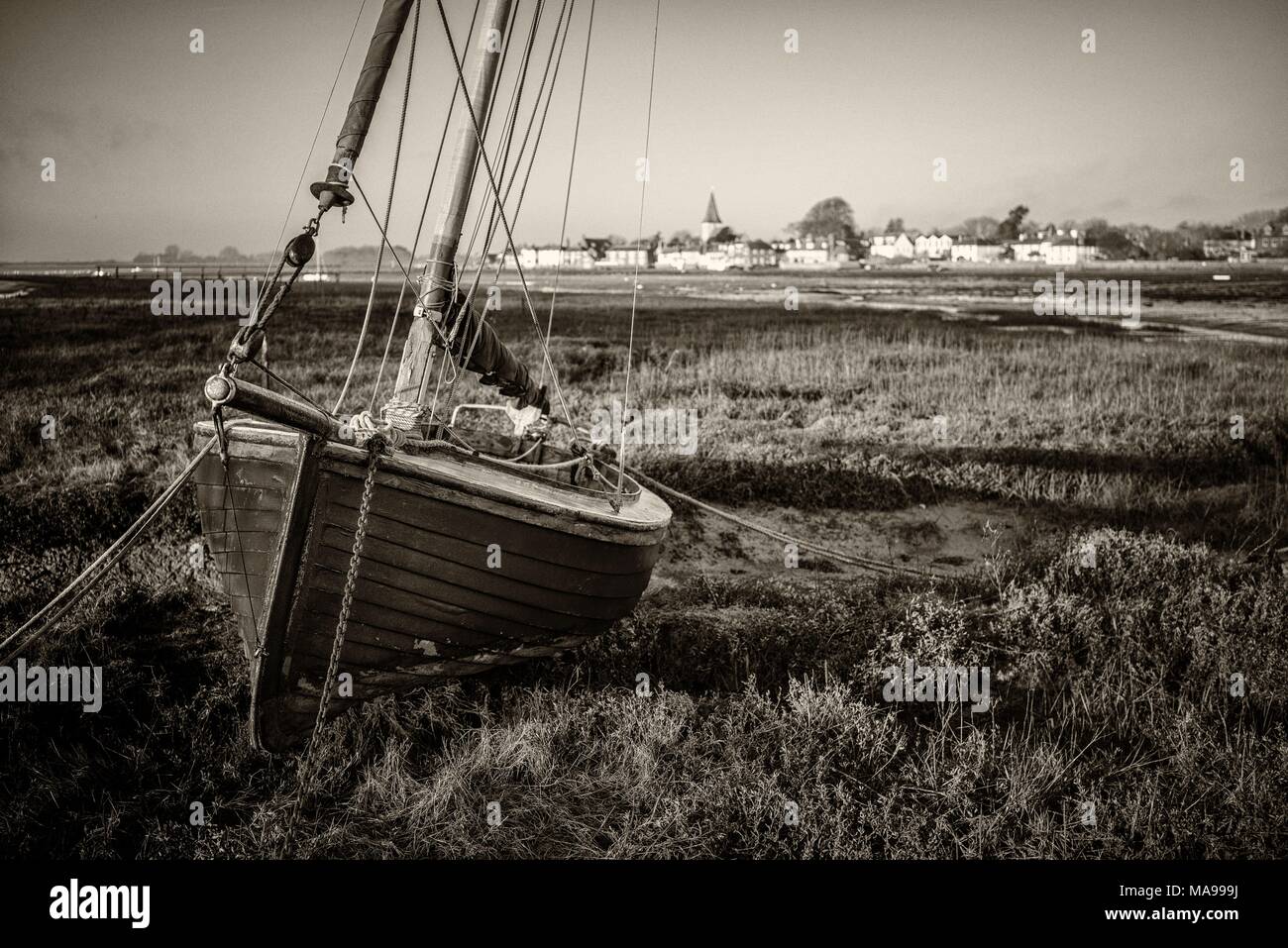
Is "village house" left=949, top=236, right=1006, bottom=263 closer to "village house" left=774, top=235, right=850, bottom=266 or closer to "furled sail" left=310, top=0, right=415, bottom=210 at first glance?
"village house" left=774, top=235, right=850, bottom=266

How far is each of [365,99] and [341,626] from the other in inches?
94.7

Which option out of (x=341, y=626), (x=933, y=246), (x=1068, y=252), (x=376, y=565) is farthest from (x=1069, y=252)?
(x=341, y=626)

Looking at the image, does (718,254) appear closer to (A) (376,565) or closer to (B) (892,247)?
(B) (892,247)

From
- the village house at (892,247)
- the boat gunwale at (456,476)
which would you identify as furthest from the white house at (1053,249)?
the boat gunwale at (456,476)

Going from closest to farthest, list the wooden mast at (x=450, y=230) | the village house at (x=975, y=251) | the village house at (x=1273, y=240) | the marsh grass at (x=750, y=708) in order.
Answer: the marsh grass at (x=750, y=708) < the wooden mast at (x=450, y=230) < the village house at (x=1273, y=240) < the village house at (x=975, y=251)

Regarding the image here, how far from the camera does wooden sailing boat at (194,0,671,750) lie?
144 inches

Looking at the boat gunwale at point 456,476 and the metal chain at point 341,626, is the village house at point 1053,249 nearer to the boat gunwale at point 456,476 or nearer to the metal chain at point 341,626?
the boat gunwale at point 456,476

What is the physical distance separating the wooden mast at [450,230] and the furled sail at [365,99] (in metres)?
1.00

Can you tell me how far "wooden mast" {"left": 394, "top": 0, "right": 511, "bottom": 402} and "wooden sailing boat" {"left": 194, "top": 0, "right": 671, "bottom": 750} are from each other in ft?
0.04

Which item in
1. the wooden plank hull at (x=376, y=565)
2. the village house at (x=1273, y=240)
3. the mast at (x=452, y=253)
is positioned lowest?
the wooden plank hull at (x=376, y=565)

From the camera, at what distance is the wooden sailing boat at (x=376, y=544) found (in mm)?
3650
